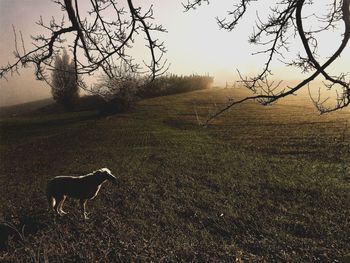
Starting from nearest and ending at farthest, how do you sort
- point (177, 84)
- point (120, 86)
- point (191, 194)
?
point (120, 86) < point (191, 194) < point (177, 84)

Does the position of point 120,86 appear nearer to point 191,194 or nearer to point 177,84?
point 191,194

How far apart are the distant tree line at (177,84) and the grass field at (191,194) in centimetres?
2836

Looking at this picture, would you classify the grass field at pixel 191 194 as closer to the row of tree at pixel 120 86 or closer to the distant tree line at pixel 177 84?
the row of tree at pixel 120 86

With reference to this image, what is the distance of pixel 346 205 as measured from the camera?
14.0 meters

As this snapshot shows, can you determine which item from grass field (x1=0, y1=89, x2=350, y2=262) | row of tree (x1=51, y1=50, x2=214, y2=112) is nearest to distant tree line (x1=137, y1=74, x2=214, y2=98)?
row of tree (x1=51, y1=50, x2=214, y2=112)

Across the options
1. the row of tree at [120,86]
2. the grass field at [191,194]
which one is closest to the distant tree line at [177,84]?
the row of tree at [120,86]

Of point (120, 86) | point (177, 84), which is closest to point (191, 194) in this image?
point (120, 86)

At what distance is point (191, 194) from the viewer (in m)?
15.7

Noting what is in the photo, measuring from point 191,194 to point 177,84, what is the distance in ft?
178

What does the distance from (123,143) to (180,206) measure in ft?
45.3

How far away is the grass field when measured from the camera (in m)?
10.6

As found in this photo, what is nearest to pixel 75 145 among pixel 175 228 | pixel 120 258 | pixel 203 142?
pixel 203 142

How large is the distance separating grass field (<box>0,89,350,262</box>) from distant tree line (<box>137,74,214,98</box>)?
28.4 m

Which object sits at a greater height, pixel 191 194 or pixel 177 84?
pixel 177 84
